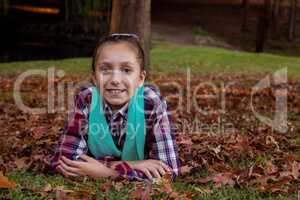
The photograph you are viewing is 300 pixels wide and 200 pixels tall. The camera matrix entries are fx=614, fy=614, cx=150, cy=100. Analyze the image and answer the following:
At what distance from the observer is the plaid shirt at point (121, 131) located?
378cm

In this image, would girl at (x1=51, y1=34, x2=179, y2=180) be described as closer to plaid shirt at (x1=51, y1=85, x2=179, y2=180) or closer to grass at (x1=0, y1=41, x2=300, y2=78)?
plaid shirt at (x1=51, y1=85, x2=179, y2=180)

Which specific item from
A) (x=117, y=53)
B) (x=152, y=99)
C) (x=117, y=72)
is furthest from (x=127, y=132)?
(x=117, y=53)

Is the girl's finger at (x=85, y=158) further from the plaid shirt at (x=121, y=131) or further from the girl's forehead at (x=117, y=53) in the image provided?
the girl's forehead at (x=117, y=53)

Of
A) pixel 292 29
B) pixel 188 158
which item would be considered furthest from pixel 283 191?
pixel 292 29

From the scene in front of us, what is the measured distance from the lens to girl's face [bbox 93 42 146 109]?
3676 millimetres

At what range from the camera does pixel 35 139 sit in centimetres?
547

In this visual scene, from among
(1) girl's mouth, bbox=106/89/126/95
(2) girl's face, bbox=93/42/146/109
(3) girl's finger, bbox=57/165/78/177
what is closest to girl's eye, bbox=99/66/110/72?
(2) girl's face, bbox=93/42/146/109

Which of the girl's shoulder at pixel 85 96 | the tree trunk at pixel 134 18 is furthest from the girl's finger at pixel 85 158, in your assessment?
the tree trunk at pixel 134 18

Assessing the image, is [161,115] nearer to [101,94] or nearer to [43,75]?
[101,94]

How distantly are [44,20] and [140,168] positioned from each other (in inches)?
842

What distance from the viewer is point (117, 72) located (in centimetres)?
369

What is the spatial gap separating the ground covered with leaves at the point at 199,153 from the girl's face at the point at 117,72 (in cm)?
53

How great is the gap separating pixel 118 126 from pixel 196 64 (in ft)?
44.5

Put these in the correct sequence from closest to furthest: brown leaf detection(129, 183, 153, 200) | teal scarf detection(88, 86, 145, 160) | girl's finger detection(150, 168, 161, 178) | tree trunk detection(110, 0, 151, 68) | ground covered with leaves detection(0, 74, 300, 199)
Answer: brown leaf detection(129, 183, 153, 200) < ground covered with leaves detection(0, 74, 300, 199) < girl's finger detection(150, 168, 161, 178) < teal scarf detection(88, 86, 145, 160) < tree trunk detection(110, 0, 151, 68)
